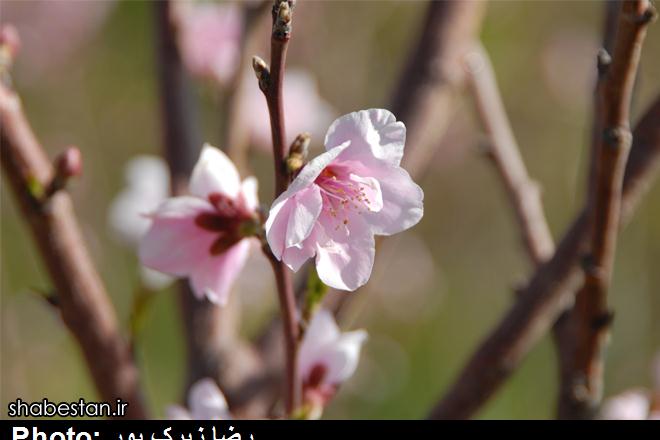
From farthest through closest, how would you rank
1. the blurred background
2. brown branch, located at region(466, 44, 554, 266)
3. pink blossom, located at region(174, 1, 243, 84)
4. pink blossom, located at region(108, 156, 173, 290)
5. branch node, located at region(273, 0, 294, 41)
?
the blurred background
pink blossom, located at region(174, 1, 243, 84)
pink blossom, located at region(108, 156, 173, 290)
brown branch, located at region(466, 44, 554, 266)
branch node, located at region(273, 0, 294, 41)

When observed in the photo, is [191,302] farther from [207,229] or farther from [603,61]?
[603,61]

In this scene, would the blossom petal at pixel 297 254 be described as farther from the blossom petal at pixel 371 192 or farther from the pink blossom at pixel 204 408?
the pink blossom at pixel 204 408

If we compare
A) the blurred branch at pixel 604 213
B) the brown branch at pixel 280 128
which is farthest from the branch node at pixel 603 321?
the brown branch at pixel 280 128

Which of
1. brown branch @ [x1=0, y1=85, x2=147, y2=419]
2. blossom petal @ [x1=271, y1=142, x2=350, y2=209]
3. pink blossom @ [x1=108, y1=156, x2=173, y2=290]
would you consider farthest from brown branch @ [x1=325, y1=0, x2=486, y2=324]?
blossom petal @ [x1=271, y1=142, x2=350, y2=209]

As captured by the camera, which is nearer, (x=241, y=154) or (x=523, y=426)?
(x=523, y=426)

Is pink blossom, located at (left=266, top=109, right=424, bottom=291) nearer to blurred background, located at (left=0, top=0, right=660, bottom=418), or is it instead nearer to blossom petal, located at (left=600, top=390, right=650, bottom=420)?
blossom petal, located at (left=600, top=390, right=650, bottom=420)

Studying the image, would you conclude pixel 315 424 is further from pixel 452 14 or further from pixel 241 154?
pixel 452 14

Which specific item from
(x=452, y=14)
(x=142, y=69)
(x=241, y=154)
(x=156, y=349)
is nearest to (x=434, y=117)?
(x=452, y=14)
